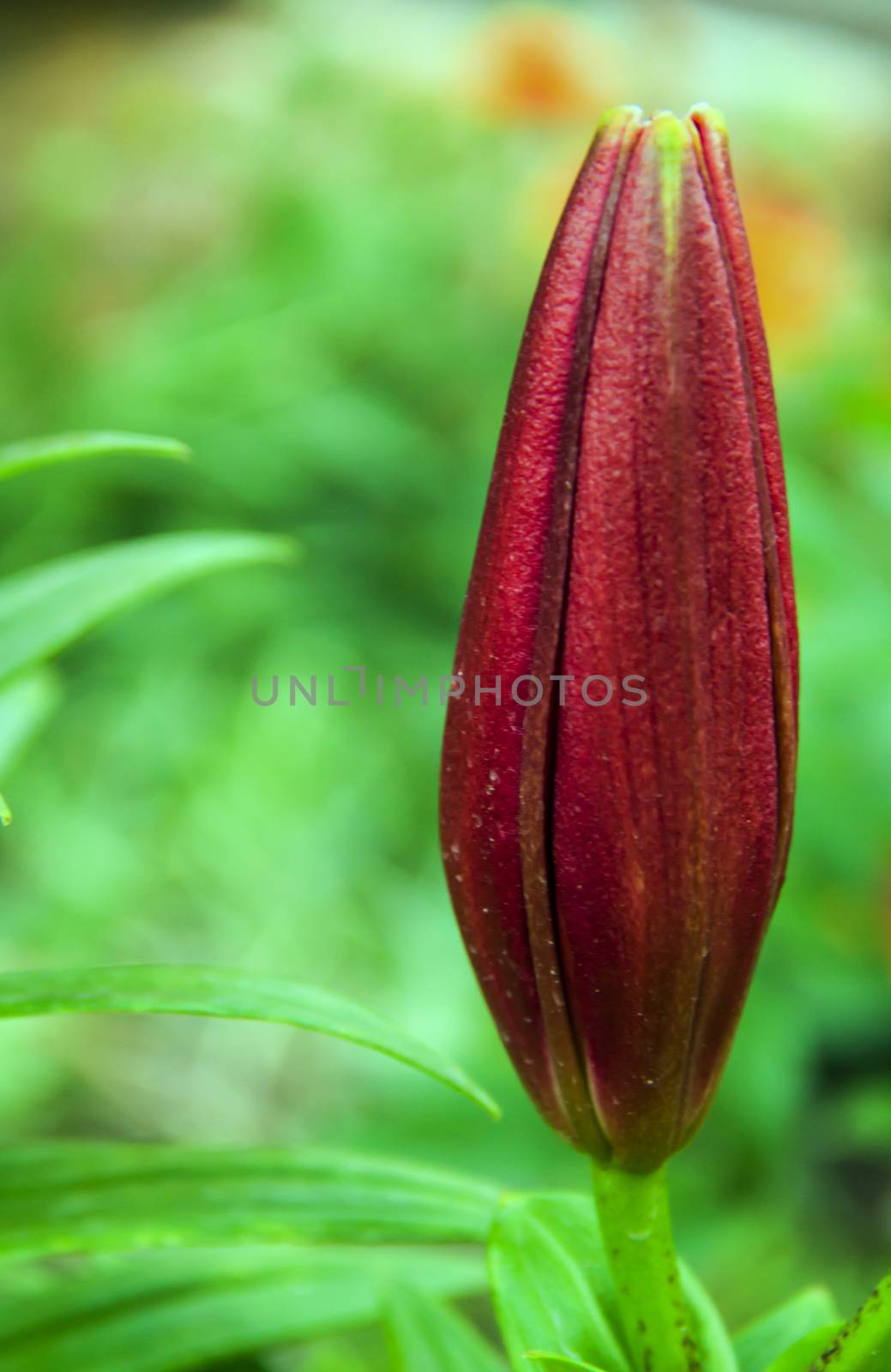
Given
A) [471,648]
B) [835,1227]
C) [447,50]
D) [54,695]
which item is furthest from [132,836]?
[447,50]

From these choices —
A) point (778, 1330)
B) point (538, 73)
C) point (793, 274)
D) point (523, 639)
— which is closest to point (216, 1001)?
point (523, 639)

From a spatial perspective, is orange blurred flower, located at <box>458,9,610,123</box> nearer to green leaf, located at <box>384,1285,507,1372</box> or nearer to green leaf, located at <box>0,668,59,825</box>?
green leaf, located at <box>0,668,59,825</box>

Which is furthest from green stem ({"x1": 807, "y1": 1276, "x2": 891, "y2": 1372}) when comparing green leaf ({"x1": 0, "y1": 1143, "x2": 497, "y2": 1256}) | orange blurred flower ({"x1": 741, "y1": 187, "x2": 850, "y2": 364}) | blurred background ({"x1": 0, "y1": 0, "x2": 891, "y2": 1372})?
orange blurred flower ({"x1": 741, "y1": 187, "x2": 850, "y2": 364})

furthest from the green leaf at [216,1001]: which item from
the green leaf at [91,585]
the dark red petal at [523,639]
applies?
the green leaf at [91,585]

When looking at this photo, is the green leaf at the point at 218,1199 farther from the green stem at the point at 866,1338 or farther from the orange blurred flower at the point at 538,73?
the orange blurred flower at the point at 538,73

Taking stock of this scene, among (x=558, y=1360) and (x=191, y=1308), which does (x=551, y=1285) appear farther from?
(x=191, y=1308)

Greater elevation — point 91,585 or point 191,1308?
point 91,585
